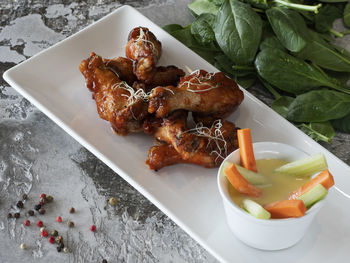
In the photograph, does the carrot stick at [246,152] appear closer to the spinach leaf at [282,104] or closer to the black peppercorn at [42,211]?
the spinach leaf at [282,104]

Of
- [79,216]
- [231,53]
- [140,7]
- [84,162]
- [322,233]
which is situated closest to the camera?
[322,233]

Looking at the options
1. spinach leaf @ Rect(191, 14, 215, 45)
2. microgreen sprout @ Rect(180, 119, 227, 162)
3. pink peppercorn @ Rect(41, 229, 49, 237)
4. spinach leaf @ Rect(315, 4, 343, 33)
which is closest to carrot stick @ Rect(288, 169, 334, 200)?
microgreen sprout @ Rect(180, 119, 227, 162)

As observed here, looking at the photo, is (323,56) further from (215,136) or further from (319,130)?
(215,136)

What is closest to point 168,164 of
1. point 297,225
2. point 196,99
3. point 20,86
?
point 196,99

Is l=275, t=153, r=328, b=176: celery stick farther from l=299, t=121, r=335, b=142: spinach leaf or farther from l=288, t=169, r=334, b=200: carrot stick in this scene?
l=299, t=121, r=335, b=142: spinach leaf

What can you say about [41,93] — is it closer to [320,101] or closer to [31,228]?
[31,228]

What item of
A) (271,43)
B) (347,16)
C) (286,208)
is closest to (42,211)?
(286,208)

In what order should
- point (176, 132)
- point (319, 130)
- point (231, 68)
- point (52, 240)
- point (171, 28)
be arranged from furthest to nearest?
1. point (171, 28)
2. point (231, 68)
3. point (319, 130)
4. point (176, 132)
5. point (52, 240)
